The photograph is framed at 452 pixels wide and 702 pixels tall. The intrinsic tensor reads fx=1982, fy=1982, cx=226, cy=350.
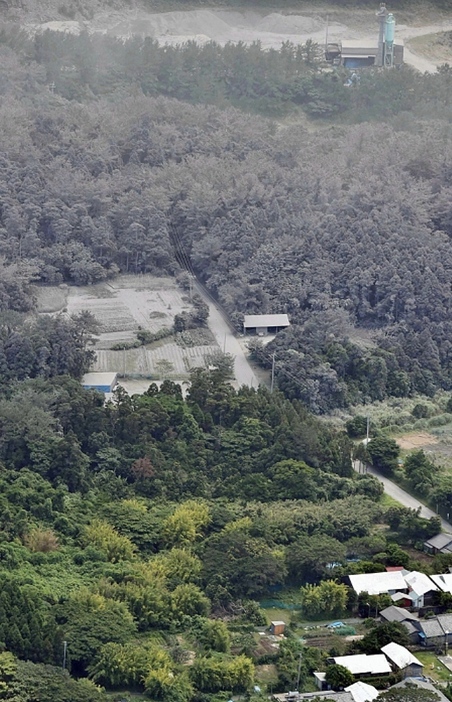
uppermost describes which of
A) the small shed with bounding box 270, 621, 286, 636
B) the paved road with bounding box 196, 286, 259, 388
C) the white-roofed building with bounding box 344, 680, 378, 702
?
the paved road with bounding box 196, 286, 259, 388

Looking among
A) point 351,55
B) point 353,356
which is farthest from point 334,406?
point 351,55

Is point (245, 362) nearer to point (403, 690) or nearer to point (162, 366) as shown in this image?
point (162, 366)

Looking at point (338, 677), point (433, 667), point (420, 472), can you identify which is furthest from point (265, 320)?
point (338, 677)

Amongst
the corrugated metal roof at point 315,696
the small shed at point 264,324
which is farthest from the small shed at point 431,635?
the small shed at point 264,324

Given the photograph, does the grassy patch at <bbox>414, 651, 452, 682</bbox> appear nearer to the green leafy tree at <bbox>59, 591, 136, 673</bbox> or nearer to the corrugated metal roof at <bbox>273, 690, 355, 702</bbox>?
the corrugated metal roof at <bbox>273, 690, 355, 702</bbox>

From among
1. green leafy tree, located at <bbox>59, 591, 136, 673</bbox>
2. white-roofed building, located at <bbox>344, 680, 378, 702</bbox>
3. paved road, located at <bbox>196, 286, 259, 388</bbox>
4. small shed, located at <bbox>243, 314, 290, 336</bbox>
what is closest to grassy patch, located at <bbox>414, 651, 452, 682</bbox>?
white-roofed building, located at <bbox>344, 680, 378, 702</bbox>

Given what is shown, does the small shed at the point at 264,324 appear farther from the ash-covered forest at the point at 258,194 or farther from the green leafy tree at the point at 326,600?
the green leafy tree at the point at 326,600
